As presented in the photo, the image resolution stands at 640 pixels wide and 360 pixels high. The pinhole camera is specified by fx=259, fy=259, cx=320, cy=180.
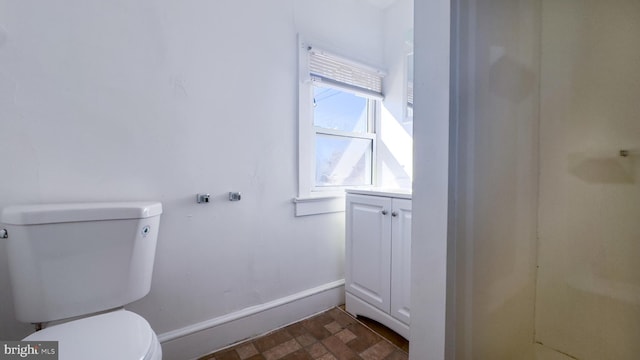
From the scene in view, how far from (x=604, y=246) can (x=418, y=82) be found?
967 millimetres

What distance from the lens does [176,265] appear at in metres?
1.27

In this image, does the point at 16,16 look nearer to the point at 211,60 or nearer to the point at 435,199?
the point at 211,60

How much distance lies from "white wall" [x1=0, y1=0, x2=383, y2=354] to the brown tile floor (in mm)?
208

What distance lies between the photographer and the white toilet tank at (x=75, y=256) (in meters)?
0.86

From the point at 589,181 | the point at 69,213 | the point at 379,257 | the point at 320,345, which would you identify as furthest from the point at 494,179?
the point at 69,213

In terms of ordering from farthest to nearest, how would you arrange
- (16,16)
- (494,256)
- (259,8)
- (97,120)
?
(259,8) < (97,120) < (16,16) < (494,256)

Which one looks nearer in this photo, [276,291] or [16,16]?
[16,16]

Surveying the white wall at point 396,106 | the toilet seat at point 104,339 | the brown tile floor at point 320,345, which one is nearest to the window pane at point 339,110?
the white wall at point 396,106

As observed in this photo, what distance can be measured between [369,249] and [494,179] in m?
0.90

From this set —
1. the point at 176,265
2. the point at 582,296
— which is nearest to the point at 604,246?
the point at 582,296

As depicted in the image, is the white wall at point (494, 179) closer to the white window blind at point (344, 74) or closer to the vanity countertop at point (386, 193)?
the vanity countertop at point (386, 193)

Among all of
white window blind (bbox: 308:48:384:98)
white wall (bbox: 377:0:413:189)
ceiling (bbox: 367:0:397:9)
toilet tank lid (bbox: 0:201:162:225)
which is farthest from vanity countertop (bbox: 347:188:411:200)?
ceiling (bbox: 367:0:397:9)

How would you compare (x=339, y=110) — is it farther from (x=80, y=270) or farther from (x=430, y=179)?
(x=80, y=270)

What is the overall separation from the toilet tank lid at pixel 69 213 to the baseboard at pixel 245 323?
660 mm
